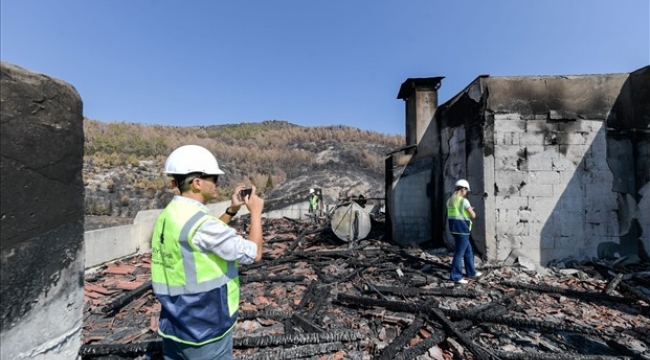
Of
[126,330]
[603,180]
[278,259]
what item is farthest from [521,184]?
[126,330]

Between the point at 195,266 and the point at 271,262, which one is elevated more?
the point at 195,266

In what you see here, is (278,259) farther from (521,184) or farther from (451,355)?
(521,184)

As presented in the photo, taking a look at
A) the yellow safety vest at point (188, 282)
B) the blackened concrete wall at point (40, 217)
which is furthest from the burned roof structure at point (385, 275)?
the yellow safety vest at point (188, 282)

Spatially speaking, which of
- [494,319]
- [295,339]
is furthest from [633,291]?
[295,339]

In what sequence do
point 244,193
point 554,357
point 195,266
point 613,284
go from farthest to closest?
point 613,284
point 554,357
point 244,193
point 195,266

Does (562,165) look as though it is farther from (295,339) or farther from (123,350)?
(123,350)

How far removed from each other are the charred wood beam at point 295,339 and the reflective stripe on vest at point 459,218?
11.4 ft

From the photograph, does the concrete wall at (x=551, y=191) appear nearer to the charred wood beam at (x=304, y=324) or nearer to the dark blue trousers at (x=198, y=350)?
the charred wood beam at (x=304, y=324)

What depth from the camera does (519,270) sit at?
7.20m

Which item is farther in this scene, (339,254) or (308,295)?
(339,254)

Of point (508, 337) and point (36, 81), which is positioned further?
point (508, 337)

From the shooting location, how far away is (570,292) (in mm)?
5879

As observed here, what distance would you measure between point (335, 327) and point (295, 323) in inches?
24.1

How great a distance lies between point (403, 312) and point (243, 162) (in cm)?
3019
